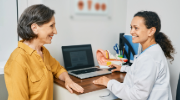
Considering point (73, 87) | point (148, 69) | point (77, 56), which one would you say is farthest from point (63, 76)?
point (148, 69)

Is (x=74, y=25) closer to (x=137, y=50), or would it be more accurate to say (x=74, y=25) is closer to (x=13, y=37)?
(x=13, y=37)

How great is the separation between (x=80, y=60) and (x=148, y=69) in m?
0.77

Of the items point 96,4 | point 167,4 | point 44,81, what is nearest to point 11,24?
point 44,81

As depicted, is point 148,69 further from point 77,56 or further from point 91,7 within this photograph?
point 91,7

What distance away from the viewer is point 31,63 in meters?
1.03

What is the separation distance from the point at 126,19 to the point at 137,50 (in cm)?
55

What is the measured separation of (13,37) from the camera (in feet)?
4.80

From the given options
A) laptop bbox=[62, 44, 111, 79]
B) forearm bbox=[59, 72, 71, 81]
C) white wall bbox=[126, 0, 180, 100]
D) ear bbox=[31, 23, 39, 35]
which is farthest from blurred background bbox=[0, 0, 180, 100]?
ear bbox=[31, 23, 39, 35]

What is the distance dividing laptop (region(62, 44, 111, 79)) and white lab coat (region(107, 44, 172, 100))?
15.9 inches

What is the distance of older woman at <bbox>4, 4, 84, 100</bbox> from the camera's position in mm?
931

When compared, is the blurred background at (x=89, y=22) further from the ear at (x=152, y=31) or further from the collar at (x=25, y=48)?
the ear at (x=152, y=31)

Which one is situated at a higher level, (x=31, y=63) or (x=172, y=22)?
(x=172, y=22)

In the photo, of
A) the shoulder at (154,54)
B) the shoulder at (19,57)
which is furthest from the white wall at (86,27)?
the shoulder at (154,54)

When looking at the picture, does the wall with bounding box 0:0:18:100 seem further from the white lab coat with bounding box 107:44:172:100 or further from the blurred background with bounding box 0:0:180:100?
the white lab coat with bounding box 107:44:172:100
